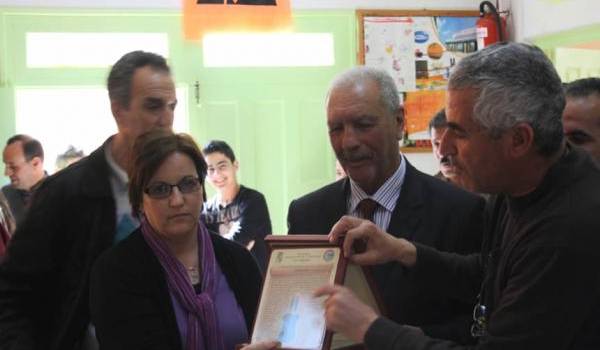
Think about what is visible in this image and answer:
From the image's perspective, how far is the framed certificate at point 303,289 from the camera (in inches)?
65.1

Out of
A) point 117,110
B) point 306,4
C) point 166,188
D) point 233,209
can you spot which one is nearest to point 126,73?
point 117,110

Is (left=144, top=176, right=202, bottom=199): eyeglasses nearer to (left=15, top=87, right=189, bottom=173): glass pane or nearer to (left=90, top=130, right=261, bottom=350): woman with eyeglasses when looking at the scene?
(left=90, top=130, right=261, bottom=350): woman with eyeglasses

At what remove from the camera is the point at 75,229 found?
79.0 inches

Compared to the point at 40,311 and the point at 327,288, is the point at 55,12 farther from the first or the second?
the point at 327,288

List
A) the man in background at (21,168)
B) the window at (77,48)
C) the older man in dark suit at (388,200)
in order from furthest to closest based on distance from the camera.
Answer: the window at (77,48) → the man in background at (21,168) → the older man in dark suit at (388,200)

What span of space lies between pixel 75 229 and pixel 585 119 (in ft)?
5.51

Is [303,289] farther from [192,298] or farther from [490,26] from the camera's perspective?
[490,26]

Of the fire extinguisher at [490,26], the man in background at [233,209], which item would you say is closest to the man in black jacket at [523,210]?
the man in background at [233,209]

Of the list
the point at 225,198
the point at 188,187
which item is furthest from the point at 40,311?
the point at 225,198

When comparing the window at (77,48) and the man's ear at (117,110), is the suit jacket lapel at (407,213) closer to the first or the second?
the man's ear at (117,110)

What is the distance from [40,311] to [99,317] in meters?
0.24

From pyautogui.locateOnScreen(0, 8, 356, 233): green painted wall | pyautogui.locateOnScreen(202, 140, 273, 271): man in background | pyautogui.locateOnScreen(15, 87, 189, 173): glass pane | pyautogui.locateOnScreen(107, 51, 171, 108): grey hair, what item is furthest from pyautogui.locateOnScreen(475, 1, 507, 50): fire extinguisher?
pyautogui.locateOnScreen(107, 51, 171, 108): grey hair

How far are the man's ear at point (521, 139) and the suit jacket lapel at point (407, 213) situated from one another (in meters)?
0.64

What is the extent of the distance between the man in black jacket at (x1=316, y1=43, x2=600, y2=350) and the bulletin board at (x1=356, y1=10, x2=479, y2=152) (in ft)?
13.5
